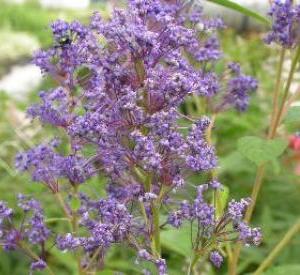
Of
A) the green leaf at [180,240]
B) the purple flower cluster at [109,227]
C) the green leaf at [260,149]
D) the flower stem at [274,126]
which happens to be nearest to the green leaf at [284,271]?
the flower stem at [274,126]

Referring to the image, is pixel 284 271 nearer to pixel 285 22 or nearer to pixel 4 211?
pixel 285 22

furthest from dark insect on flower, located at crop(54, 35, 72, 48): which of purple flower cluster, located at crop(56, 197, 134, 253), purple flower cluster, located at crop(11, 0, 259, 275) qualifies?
purple flower cluster, located at crop(56, 197, 134, 253)

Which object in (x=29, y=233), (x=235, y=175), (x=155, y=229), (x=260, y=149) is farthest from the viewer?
(x=235, y=175)

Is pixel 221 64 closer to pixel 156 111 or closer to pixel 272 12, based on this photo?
pixel 272 12

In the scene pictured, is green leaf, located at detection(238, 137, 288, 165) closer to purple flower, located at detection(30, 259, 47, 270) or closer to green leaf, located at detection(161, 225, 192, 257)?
green leaf, located at detection(161, 225, 192, 257)

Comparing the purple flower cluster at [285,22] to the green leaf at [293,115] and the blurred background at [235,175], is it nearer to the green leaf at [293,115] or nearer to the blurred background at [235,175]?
the green leaf at [293,115]

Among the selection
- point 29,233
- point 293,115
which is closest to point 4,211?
point 29,233
